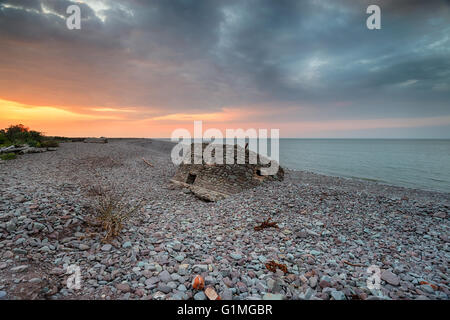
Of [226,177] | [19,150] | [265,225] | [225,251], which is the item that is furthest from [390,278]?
[19,150]

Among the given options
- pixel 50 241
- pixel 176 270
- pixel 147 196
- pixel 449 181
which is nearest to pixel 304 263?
pixel 176 270

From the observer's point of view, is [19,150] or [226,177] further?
[19,150]

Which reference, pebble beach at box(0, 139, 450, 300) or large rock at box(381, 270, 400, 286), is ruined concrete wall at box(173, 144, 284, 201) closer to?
pebble beach at box(0, 139, 450, 300)

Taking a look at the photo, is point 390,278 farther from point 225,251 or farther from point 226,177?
point 226,177

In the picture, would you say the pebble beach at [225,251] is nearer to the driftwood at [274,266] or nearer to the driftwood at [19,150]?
the driftwood at [274,266]

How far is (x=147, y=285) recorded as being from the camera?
371cm

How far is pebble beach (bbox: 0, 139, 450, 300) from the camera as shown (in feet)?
11.8

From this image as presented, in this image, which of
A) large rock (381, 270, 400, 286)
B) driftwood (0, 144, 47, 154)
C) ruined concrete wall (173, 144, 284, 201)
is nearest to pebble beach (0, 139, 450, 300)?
large rock (381, 270, 400, 286)

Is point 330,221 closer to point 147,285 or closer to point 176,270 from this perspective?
point 176,270

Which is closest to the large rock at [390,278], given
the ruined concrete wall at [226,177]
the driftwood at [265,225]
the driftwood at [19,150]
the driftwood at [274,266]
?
the driftwood at [274,266]

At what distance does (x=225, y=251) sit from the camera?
516cm
